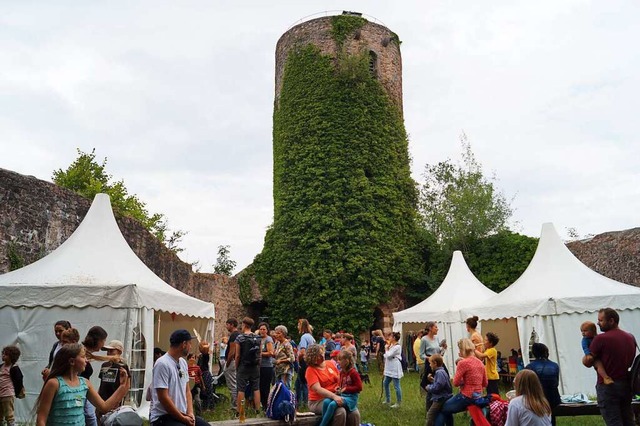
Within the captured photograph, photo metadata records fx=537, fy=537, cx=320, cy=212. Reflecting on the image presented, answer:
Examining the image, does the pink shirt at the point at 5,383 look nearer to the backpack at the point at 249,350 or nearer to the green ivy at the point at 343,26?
the backpack at the point at 249,350

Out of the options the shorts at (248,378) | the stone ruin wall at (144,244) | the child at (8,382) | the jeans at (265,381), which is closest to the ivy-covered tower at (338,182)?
the stone ruin wall at (144,244)

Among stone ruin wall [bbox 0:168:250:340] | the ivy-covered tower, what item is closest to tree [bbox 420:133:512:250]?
the ivy-covered tower

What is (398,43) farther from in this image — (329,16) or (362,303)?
(362,303)

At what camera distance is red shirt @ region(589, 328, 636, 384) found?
537 cm

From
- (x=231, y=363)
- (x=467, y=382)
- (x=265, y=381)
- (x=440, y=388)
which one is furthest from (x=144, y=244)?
(x=467, y=382)

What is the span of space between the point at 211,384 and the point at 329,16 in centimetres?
1589

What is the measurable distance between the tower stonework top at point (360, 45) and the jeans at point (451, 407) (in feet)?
53.8

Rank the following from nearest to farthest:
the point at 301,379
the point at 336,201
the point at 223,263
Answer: the point at 301,379, the point at 336,201, the point at 223,263

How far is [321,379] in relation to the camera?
5.75 meters

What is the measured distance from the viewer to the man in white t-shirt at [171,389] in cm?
405

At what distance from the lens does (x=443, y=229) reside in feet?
66.6

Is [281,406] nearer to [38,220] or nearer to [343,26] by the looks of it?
[38,220]

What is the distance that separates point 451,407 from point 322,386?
1.47 meters

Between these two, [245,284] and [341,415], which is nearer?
[341,415]
